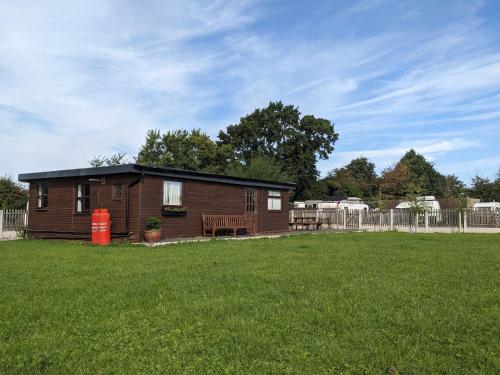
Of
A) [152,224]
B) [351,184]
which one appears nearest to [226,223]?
[152,224]

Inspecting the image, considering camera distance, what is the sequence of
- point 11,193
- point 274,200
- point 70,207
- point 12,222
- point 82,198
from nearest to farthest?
point 82,198 → point 70,207 → point 12,222 → point 274,200 → point 11,193

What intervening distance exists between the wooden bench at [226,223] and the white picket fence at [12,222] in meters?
7.60

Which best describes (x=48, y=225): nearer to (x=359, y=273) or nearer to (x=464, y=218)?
(x=359, y=273)

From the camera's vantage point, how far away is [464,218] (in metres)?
24.4

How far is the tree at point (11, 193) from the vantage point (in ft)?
100

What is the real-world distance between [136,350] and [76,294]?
2.54 m

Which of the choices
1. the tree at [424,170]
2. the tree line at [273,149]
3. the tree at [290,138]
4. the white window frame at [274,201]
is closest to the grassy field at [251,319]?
the white window frame at [274,201]

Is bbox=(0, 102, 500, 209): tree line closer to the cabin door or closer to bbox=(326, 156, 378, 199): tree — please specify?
bbox=(326, 156, 378, 199): tree

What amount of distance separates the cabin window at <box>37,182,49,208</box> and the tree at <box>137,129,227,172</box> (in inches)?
1115

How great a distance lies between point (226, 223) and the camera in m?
18.8

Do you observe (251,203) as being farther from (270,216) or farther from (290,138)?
(290,138)

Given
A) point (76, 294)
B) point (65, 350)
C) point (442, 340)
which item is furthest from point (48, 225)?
point (442, 340)

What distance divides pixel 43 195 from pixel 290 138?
35.9 m

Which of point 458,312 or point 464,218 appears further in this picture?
point 464,218
